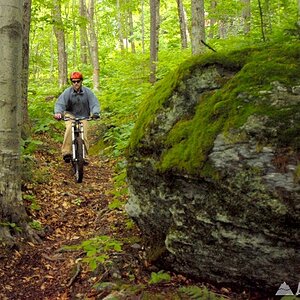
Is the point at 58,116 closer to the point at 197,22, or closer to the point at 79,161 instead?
the point at 79,161

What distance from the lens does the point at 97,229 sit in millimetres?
5422

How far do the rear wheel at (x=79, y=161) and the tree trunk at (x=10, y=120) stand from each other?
8.95ft

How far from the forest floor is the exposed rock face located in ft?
1.09

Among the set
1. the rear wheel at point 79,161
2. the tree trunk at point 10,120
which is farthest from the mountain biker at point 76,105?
the tree trunk at point 10,120

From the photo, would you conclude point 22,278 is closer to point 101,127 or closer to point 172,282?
point 172,282

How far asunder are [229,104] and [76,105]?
17.4ft

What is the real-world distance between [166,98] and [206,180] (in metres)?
1.14

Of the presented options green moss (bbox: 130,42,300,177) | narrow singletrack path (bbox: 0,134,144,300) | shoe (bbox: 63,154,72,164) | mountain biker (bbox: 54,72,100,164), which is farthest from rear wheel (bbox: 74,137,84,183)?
green moss (bbox: 130,42,300,177)

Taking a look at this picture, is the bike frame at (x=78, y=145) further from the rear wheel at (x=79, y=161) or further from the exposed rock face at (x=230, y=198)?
the exposed rock face at (x=230, y=198)

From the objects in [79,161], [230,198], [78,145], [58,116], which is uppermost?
[58,116]

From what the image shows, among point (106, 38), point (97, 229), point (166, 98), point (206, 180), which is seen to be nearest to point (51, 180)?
point (97, 229)

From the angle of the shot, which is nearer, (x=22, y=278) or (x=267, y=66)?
(x=267, y=66)

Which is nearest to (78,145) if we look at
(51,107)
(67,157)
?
(67,157)

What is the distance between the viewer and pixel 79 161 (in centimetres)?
769
